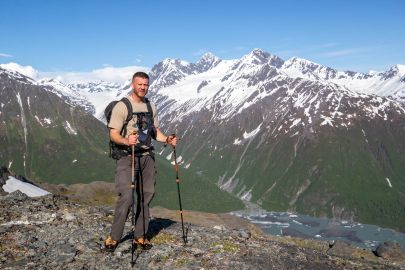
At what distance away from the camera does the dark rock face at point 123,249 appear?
15969 mm

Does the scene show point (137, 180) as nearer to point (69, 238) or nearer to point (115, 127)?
point (115, 127)

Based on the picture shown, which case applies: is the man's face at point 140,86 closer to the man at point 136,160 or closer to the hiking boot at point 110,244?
the man at point 136,160

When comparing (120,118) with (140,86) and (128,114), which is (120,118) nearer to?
(128,114)

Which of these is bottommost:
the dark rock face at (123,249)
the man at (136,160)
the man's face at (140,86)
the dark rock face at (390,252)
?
the dark rock face at (390,252)

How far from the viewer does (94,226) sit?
67.4 feet

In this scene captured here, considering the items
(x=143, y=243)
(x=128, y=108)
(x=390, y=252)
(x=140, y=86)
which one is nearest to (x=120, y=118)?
(x=128, y=108)

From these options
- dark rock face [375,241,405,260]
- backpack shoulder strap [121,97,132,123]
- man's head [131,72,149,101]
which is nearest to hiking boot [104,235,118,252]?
backpack shoulder strap [121,97,132,123]

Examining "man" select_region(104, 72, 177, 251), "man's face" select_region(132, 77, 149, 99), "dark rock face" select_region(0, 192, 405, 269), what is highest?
"man's face" select_region(132, 77, 149, 99)

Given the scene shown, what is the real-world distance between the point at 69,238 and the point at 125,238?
2295mm

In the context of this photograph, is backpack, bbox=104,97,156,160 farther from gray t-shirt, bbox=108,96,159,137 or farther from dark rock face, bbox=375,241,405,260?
dark rock face, bbox=375,241,405,260

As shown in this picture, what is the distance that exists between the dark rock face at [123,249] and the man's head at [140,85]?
5.87 metres

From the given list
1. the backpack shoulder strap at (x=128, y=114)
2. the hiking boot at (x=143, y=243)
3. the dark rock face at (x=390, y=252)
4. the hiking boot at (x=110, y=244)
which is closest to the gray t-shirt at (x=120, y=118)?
the backpack shoulder strap at (x=128, y=114)

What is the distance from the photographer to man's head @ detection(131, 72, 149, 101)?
55.0 feet

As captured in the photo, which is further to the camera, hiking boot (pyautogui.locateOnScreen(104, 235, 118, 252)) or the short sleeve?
hiking boot (pyautogui.locateOnScreen(104, 235, 118, 252))
